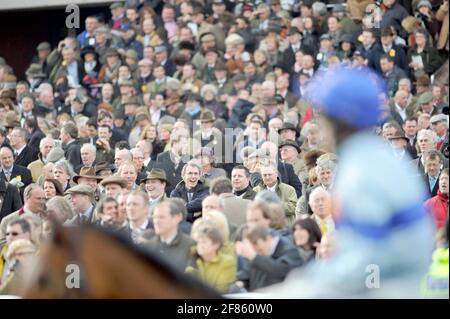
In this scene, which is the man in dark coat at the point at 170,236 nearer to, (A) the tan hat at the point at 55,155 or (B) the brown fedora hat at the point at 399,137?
(B) the brown fedora hat at the point at 399,137

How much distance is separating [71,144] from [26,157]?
0.51 metres

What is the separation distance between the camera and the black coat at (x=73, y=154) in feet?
42.4

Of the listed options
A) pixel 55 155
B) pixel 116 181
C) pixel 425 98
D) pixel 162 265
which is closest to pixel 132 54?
pixel 55 155

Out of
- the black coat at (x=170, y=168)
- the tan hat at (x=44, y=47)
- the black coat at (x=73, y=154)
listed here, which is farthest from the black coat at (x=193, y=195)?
the tan hat at (x=44, y=47)

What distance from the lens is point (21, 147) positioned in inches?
533

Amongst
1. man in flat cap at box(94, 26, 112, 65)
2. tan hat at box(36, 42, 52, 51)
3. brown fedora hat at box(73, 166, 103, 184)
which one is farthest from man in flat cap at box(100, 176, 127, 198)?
tan hat at box(36, 42, 52, 51)

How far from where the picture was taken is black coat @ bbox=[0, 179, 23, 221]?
11.4 meters

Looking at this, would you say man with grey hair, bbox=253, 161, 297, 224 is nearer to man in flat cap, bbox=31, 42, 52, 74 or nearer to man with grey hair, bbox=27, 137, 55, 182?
man with grey hair, bbox=27, 137, 55, 182

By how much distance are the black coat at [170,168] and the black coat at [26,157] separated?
1.66 meters

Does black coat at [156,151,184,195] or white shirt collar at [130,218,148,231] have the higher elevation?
white shirt collar at [130,218,148,231]

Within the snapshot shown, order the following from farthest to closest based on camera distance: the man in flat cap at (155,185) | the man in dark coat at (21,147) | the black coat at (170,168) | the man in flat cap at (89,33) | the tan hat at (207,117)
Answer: the man in flat cap at (89,33) < the tan hat at (207,117) < the man in dark coat at (21,147) < the black coat at (170,168) < the man in flat cap at (155,185)

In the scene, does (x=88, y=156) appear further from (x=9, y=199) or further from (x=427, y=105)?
(x=427, y=105)
